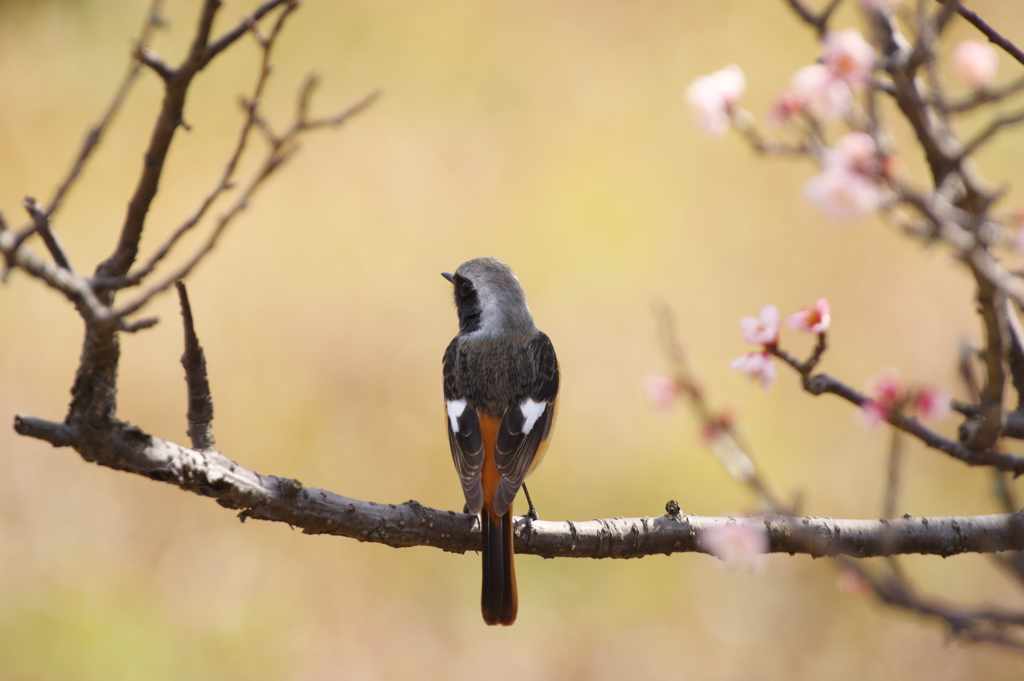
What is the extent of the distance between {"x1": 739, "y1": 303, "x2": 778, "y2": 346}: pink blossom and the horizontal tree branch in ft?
1.60

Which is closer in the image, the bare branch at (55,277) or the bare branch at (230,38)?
the bare branch at (55,277)

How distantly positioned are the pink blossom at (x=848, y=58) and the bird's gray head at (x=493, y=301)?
295 centimetres

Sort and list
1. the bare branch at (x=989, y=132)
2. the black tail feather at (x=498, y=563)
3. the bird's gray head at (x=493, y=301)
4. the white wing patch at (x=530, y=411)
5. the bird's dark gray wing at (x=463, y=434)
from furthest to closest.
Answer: the bird's gray head at (x=493, y=301), the white wing patch at (x=530, y=411), the bird's dark gray wing at (x=463, y=434), the black tail feather at (x=498, y=563), the bare branch at (x=989, y=132)

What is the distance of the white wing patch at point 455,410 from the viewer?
12.8 ft

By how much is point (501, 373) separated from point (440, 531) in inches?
57.4

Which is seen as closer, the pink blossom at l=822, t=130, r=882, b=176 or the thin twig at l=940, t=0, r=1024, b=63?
the pink blossom at l=822, t=130, r=882, b=176

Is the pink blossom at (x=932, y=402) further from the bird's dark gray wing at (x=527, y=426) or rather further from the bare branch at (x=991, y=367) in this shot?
the bird's dark gray wing at (x=527, y=426)

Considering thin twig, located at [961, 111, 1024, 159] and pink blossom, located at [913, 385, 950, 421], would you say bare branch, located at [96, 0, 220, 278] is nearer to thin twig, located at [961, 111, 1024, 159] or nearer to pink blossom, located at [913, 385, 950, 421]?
thin twig, located at [961, 111, 1024, 159]

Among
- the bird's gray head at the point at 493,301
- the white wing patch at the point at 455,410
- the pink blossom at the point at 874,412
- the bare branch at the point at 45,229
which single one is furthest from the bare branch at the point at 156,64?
the bird's gray head at the point at 493,301

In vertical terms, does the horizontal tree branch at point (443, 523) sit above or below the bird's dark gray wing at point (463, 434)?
below

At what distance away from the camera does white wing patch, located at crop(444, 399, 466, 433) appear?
3.92 meters

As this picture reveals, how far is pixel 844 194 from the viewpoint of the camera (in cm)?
141

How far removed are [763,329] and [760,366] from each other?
0.10 meters

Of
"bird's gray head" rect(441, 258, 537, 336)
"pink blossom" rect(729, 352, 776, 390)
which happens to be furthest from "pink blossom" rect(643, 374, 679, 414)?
"bird's gray head" rect(441, 258, 537, 336)
